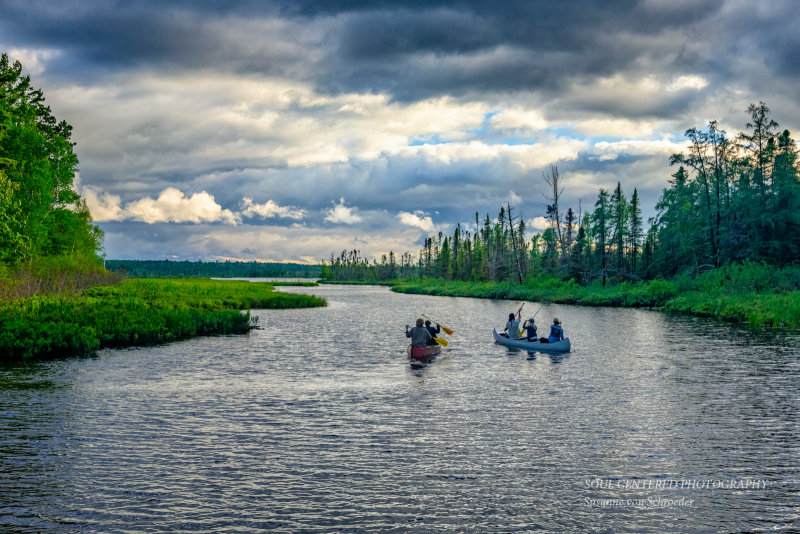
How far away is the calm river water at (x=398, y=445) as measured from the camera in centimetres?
995

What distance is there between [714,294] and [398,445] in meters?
55.7

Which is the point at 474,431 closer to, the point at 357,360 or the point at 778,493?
the point at 778,493

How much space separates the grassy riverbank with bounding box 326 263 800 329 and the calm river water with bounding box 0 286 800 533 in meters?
22.4

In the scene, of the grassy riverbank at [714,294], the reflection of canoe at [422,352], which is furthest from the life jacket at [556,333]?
the grassy riverbank at [714,294]

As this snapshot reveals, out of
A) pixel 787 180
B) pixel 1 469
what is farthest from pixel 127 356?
pixel 787 180

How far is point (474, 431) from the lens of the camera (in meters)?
15.2

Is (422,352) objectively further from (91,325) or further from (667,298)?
(667,298)

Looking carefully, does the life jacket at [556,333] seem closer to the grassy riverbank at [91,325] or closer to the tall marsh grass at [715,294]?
the grassy riverbank at [91,325]

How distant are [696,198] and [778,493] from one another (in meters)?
84.9

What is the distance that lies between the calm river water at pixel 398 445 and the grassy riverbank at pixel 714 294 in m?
22.4

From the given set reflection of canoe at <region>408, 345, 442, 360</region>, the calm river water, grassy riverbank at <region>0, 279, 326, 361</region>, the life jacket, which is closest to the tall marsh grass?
the life jacket

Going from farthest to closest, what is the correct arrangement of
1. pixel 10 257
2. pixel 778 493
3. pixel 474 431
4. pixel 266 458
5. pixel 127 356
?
pixel 10 257, pixel 127 356, pixel 474 431, pixel 266 458, pixel 778 493

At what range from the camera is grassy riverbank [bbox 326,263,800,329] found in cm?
4576

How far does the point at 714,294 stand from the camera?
194ft
